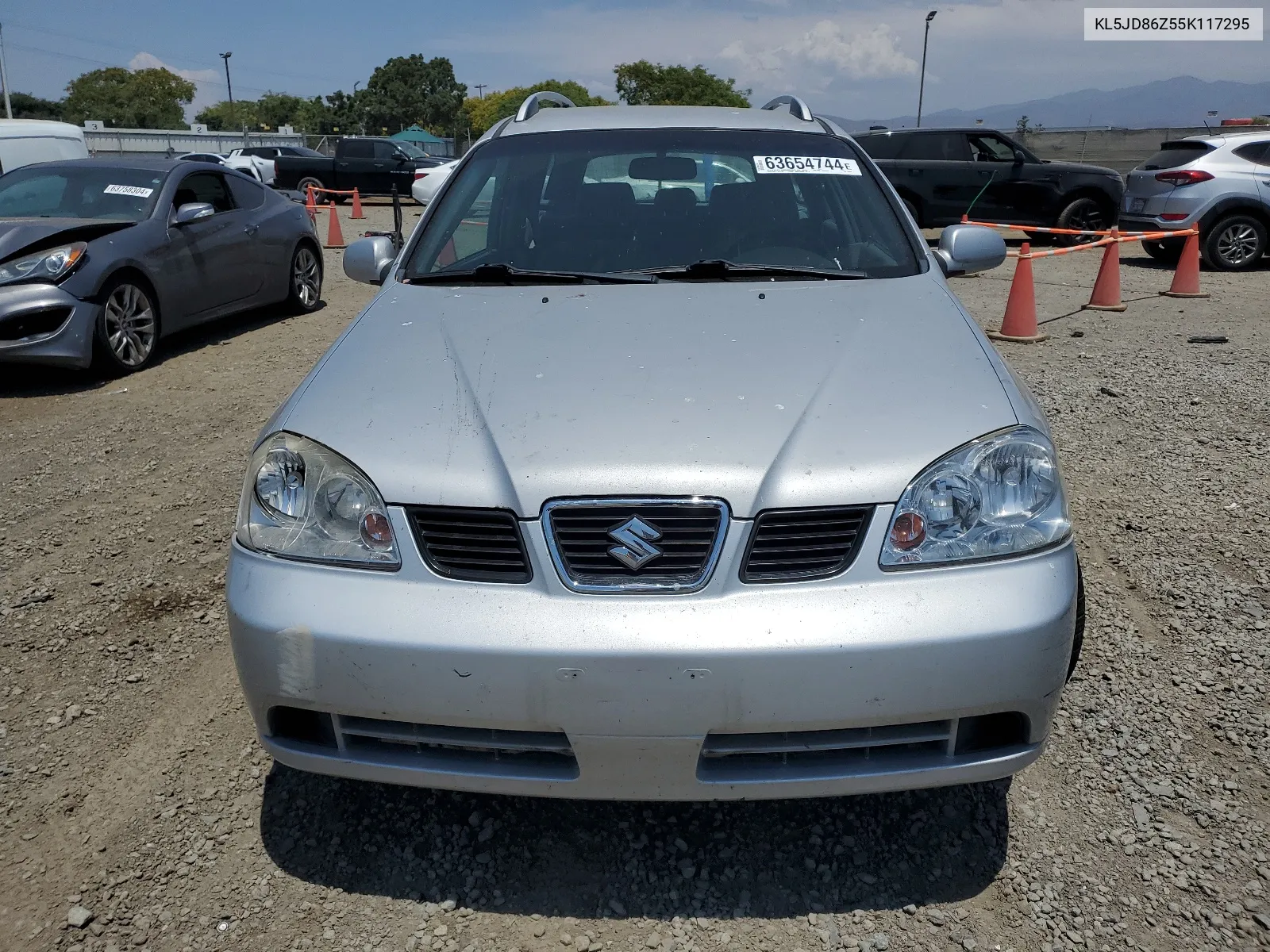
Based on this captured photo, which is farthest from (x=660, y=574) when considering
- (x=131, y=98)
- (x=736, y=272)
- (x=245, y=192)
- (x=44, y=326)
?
(x=131, y=98)


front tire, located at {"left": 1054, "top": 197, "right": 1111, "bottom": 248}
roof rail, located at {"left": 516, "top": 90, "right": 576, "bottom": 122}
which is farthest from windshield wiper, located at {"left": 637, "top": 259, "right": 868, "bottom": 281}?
front tire, located at {"left": 1054, "top": 197, "right": 1111, "bottom": 248}

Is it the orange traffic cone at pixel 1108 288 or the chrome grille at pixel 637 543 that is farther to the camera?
the orange traffic cone at pixel 1108 288

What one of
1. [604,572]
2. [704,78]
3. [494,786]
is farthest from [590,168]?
[704,78]

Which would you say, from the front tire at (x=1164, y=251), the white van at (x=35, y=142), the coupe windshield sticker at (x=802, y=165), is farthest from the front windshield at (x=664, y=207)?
the front tire at (x=1164, y=251)

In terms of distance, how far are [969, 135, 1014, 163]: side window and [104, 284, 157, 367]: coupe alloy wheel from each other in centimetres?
1154

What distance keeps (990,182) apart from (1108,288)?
Result: 5.23m

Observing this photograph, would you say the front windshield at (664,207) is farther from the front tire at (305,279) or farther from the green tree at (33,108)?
the green tree at (33,108)

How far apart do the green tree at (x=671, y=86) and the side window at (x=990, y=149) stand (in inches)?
2205

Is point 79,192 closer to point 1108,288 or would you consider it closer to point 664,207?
point 664,207

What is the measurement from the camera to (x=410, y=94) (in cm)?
8694

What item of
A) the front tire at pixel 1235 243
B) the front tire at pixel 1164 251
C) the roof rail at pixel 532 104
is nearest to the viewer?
the roof rail at pixel 532 104

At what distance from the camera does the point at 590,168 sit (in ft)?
11.1

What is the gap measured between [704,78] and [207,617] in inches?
2912

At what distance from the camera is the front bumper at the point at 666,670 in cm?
181
